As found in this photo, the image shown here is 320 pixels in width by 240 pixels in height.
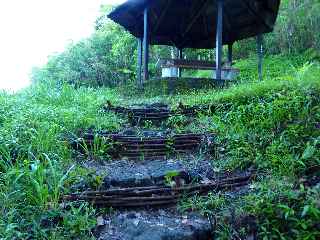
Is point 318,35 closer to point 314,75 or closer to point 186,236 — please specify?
point 314,75

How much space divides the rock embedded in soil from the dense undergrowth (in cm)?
13

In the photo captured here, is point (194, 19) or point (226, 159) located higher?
point (194, 19)

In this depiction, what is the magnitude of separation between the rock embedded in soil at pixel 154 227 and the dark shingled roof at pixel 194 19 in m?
9.15

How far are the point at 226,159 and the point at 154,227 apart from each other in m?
1.55

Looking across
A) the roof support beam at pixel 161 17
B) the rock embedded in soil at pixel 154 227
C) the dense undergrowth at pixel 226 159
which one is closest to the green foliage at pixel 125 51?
the roof support beam at pixel 161 17

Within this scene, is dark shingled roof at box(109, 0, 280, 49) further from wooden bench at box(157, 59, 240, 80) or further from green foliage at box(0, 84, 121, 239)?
green foliage at box(0, 84, 121, 239)

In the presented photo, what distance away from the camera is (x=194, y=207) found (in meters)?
3.42

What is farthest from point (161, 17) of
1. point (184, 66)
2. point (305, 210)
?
point (305, 210)

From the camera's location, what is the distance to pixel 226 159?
4352mm

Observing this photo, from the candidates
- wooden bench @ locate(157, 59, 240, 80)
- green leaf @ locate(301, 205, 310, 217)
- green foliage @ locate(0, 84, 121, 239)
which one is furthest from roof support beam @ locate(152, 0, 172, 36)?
green leaf @ locate(301, 205, 310, 217)

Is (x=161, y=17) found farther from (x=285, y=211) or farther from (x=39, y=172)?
(x=285, y=211)

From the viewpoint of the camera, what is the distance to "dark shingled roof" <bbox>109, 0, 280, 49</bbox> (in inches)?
464

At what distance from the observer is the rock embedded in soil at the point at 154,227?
119 inches

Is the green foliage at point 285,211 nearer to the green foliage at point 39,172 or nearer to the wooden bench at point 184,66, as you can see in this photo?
the green foliage at point 39,172
